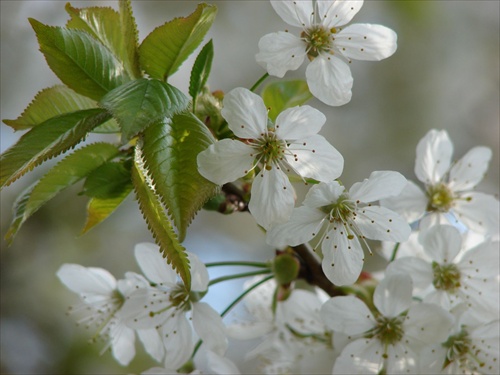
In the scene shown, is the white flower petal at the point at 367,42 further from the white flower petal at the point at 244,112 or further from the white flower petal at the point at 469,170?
the white flower petal at the point at 469,170

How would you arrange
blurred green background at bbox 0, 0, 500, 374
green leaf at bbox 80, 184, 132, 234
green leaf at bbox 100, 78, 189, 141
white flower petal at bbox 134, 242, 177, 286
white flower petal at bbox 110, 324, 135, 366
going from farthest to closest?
blurred green background at bbox 0, 0, 500, 374
white flower petal at bbox 110, 324, 135, 366
white flower petal at bbox 134, 242, 177, 286
green leaf at bbox 80, 184, 132, 234
green leaf at bbox 100, 78, 189, 141

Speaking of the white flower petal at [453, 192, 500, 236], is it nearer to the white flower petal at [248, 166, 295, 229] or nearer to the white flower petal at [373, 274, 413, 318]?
the white flower petal at [373, 274, 413, 318]

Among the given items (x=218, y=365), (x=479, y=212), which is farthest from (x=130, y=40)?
(x=479, y=212)

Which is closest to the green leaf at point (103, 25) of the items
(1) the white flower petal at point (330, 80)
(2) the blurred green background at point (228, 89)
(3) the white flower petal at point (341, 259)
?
(1) the white flower petal at point (330, 80)

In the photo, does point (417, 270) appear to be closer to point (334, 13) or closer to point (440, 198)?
point (440, 198)

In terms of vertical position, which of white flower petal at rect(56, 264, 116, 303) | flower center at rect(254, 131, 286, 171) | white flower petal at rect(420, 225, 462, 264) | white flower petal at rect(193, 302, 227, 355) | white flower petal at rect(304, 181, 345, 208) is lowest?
white flower petal at rect(193, 302, 227, 355)

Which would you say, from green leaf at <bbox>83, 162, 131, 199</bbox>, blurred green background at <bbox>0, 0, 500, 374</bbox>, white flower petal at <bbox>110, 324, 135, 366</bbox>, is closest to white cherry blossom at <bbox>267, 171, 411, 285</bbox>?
green leaf at <bbox>83, 162, 131, 199</bbox>
